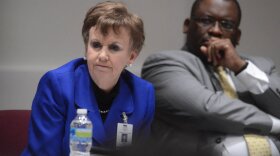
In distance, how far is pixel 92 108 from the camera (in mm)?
1595

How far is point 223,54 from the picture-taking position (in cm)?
223

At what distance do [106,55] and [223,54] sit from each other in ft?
2.91

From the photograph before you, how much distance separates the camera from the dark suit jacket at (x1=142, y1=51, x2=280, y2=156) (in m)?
1.91

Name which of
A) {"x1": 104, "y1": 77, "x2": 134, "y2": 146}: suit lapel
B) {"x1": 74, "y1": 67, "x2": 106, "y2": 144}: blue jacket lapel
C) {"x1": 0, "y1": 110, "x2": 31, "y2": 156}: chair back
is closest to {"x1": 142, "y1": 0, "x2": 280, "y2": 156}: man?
{"x1": 104, "y1": 77, "x2": 134, "y2": 146}: suit lapel

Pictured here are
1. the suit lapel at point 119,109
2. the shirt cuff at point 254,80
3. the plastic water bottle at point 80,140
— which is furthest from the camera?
the shirt cuff at point 254,80

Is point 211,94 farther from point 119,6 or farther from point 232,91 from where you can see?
point 119,6

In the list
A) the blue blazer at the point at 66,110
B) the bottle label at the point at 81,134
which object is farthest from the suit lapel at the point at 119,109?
the bottle label at the point at 81,134

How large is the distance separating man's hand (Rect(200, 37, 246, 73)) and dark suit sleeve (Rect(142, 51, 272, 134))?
10 cm

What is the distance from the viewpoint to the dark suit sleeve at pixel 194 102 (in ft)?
6.26

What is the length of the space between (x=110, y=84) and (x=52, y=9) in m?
1.16

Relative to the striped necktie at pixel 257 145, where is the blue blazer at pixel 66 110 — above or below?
above

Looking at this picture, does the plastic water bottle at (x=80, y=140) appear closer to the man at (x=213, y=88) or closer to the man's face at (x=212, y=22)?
the man at (x=213, y=88)

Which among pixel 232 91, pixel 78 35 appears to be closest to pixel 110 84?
pixel 232 91

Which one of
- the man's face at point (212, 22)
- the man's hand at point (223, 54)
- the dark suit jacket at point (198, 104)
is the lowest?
the dark suit jacket at point (198, 104)
